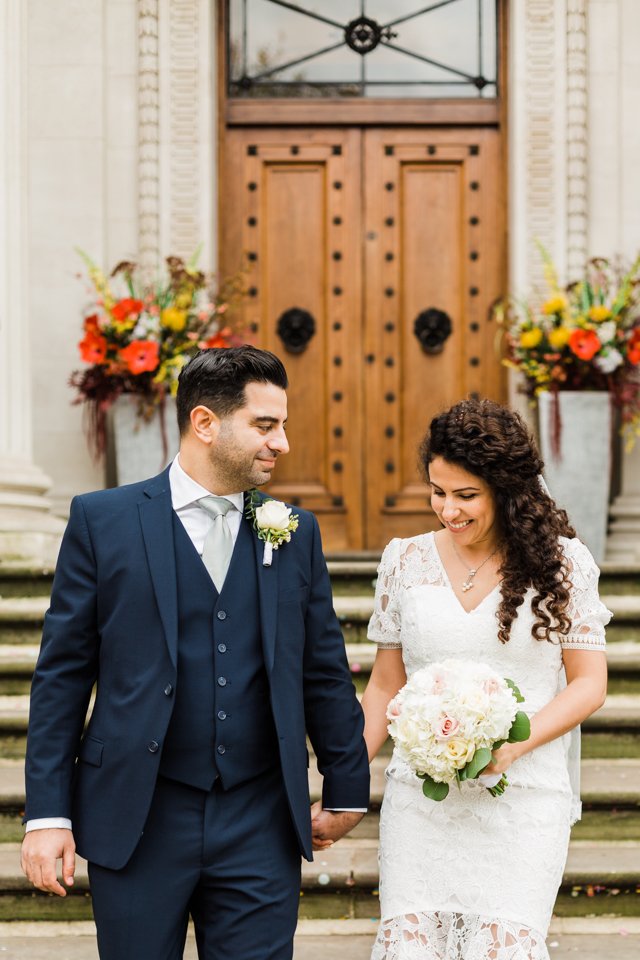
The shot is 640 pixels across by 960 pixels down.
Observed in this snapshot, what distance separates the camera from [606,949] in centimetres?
411

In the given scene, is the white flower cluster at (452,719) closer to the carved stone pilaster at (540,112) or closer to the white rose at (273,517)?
the white rose at (273,517)

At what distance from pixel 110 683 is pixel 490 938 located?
1.05 m

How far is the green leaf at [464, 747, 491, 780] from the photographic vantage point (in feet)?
8.74

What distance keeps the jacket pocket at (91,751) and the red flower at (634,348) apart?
190 inches

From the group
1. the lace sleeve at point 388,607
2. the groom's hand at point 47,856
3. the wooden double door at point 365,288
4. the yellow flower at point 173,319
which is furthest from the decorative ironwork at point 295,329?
the groom's hand at point 47,856

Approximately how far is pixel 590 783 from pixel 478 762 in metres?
2.33

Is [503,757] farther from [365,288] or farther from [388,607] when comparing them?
[365,288]

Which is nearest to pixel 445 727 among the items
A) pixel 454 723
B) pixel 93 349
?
pixel 454 723

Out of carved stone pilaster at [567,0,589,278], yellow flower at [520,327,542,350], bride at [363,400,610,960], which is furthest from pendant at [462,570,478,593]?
carved stone pilaster at [567,0,589,278]

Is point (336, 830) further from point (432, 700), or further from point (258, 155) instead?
point (258, 155)

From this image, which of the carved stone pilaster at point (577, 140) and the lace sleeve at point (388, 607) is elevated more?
the carved stone pilaster at point (577, 140)

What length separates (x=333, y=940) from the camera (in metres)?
4.22

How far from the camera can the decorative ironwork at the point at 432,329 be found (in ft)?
25.4

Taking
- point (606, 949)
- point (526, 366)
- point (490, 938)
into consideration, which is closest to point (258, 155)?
point (526, 366)
